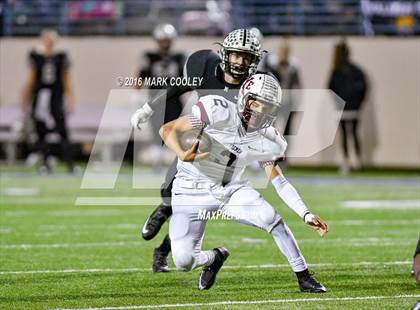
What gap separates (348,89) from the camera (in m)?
15.0

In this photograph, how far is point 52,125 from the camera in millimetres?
16094

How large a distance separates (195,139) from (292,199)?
58 cm

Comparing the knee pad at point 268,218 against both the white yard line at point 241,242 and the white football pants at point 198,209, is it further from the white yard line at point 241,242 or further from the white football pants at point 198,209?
the white yard line at point 241,242

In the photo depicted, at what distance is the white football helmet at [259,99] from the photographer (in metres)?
5.49

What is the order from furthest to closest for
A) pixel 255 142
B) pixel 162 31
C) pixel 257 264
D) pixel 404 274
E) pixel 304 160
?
pixel 304 160
pixel 162 31
pixel 257 264
pixel 404 274
pixel 255 142

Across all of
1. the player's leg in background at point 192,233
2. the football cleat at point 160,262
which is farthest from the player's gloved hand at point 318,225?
the football cleat at point 160,262

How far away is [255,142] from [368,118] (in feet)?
33.9

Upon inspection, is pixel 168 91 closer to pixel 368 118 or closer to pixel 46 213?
pixel 46 213

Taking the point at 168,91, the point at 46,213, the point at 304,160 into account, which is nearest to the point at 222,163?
the point at 168,91

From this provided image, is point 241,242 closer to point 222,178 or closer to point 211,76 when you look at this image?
point 211,76

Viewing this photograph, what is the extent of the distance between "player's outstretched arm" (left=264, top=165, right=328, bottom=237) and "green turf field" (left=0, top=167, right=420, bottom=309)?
15.0 inches

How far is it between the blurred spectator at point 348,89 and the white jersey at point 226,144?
347 inches

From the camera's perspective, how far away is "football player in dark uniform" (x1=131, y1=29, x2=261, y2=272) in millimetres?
5887

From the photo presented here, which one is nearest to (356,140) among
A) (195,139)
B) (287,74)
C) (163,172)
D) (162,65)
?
(287,74)
